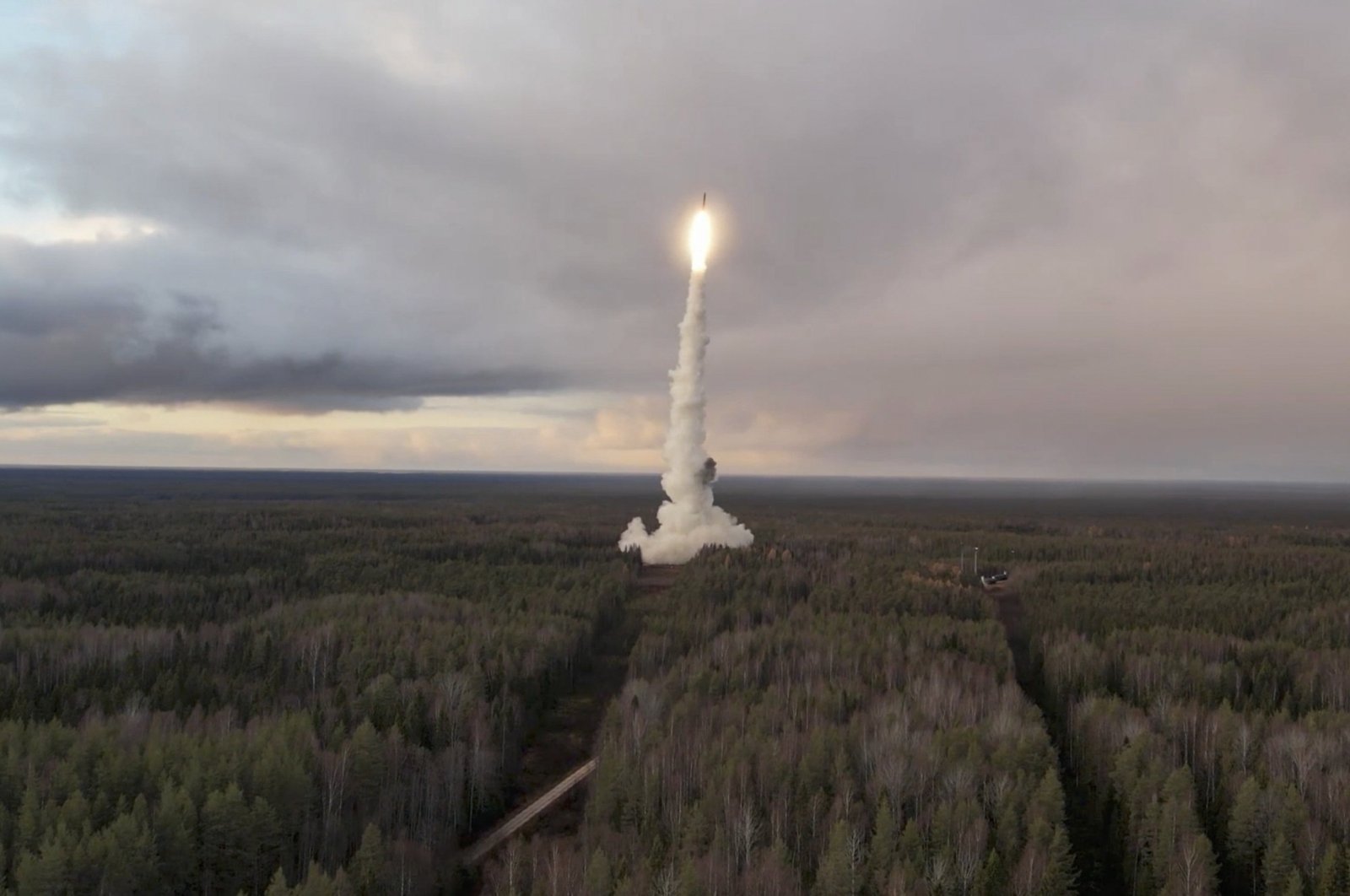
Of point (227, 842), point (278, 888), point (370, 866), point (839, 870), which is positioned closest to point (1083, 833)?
point (839, 870)

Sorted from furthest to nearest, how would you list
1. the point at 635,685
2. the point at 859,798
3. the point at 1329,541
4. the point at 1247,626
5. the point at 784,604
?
1. the point at 1329,541
2. the point at 784,604
3. the point at 1247,626
4. the point at 635,685
5. the point at 859,798

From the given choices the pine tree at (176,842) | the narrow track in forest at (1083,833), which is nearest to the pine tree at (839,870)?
the narrow track in forest at (1083,833)

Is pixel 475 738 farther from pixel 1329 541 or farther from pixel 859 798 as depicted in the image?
pixel 1329 541

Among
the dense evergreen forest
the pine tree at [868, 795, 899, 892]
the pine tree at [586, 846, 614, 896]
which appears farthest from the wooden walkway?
the pine tree at [868, 795, 899, 892]

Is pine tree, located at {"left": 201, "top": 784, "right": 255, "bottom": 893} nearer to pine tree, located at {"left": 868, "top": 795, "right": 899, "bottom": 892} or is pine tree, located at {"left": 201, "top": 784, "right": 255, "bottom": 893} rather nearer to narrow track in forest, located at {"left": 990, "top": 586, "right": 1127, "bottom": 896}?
pine tree, located at {"left": 868, "top": 795, "right": 899, "bottom": 892}

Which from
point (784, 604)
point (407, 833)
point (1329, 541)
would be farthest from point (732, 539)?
point (1329, 541)

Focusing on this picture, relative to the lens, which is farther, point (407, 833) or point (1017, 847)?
point (407, 833)
